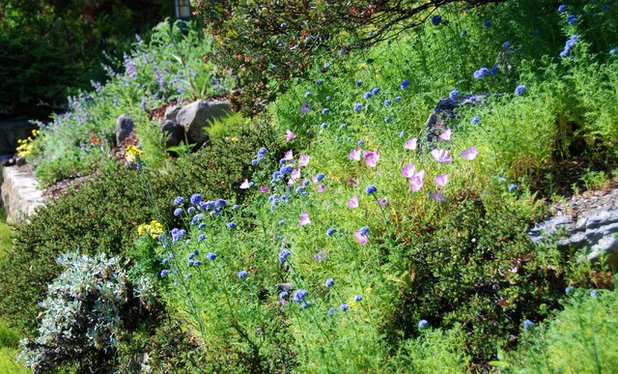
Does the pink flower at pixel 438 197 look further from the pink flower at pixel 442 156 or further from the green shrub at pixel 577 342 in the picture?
the green shrub at pixel 577 342

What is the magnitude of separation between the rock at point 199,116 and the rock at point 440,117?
3.68m

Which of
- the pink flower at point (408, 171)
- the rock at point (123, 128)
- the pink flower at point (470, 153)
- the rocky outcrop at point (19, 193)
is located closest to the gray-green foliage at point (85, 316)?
the pink flower at point (408, 171)

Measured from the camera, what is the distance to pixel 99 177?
6895 millimetres

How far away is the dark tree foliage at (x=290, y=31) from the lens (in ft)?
15.8

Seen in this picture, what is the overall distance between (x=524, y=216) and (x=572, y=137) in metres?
0.77

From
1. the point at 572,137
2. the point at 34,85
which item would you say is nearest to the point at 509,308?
the point at 572,137

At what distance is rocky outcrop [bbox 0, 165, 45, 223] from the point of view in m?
7.96

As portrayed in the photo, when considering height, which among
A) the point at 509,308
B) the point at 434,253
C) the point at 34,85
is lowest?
the point at 509,308

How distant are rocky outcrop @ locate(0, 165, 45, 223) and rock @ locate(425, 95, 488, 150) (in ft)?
16.8

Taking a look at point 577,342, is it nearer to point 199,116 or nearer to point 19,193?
point 199,116

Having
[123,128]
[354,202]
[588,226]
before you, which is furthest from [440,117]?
[123,128]

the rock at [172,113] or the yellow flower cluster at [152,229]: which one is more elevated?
the rock at [172,113]

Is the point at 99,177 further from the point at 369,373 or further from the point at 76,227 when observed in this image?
the point at 369,373

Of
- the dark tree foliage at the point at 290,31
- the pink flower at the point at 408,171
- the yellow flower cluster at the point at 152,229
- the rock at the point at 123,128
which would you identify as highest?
the rock at the point at 123,128
